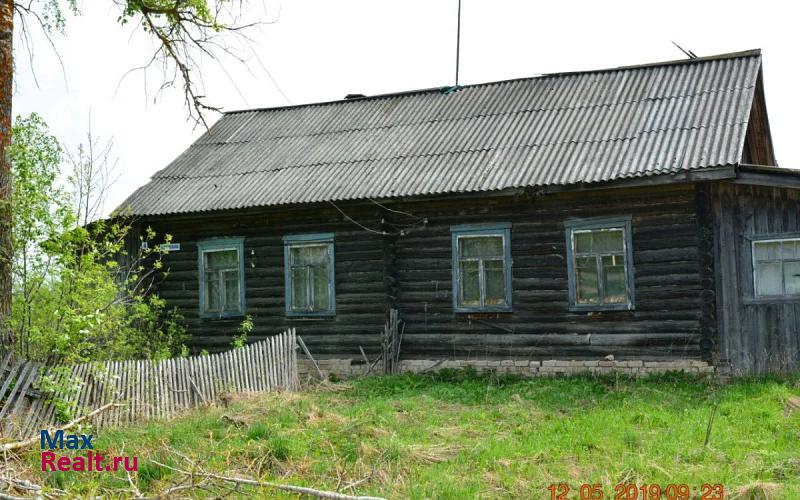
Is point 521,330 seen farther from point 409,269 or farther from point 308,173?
point 308,173

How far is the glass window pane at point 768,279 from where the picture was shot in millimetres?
12141

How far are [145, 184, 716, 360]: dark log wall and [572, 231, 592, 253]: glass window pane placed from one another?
0.21m

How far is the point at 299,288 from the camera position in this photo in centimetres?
1531

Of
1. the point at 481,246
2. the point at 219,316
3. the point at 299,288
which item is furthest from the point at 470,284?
the point at 219,316

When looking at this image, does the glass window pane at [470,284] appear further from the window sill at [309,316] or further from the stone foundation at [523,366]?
the window sill at [309,316]

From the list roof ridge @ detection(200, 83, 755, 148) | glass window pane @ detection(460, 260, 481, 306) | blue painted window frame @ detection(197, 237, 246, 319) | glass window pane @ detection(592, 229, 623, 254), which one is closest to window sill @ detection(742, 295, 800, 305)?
glass window pane @ detection(592, 229, 623, 254)

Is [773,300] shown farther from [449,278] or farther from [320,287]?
[320,287]

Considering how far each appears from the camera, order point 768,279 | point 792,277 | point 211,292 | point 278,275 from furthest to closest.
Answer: point 211,292 < point 278,275 < point 768,279 < point 792,277

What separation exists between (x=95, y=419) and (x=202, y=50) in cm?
487

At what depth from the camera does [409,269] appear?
14391mm

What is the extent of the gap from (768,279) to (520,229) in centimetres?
346

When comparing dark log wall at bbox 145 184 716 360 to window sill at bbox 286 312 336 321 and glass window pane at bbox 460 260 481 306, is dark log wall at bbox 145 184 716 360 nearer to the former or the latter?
window sill at bbox 286 312 336 321

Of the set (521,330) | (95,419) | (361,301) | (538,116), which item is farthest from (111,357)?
(538,116)

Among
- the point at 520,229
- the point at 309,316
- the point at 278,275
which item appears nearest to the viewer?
the point at 520,229
